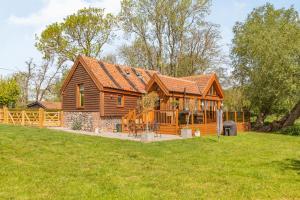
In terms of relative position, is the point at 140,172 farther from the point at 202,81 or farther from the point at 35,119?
the point at 35,119

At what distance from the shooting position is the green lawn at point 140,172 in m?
6.74

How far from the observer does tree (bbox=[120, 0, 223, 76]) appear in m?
37.8

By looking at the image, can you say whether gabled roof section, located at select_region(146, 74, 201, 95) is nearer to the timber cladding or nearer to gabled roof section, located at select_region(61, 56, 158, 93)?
gabled roof section, located at select_region(61, 56, 158, 93)

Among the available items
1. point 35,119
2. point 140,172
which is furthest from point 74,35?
point 140,172

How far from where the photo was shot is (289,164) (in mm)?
10500

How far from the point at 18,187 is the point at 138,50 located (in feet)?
123

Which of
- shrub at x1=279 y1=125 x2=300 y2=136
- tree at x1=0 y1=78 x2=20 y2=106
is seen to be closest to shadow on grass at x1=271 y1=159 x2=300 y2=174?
shrub at x1=279 y1=125 x2=300 y2=136

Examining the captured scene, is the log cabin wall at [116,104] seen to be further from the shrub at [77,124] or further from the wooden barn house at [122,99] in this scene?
the shrub at [77,124]

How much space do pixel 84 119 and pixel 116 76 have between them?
14.8ft

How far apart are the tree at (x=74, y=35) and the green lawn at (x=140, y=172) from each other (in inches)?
1169

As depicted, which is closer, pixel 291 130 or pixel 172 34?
pixel 291 130

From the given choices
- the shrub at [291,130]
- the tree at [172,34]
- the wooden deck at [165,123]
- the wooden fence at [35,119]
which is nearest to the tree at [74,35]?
the tree at [172,34]

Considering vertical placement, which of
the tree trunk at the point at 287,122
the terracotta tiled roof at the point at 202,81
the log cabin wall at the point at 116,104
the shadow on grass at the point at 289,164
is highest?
the terracotta tiled roof at the point at 202,81

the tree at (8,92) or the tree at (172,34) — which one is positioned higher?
the tree at (172,34)
